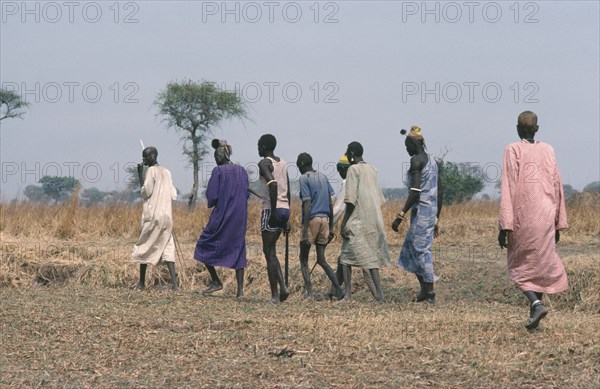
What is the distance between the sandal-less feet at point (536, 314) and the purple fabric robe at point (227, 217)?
4382 millimetres

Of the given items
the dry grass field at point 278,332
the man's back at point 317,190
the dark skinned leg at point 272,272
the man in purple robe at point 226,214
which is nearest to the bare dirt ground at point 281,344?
the dry grass field at point 278,332

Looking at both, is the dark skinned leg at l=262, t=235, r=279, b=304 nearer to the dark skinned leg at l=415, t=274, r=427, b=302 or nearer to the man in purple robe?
the man in purple robe

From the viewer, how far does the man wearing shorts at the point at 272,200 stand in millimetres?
10723

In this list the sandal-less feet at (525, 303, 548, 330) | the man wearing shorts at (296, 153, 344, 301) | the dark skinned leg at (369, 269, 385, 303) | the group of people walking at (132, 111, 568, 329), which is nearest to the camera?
the sandal-less feet at (525, 303, 548, 330)

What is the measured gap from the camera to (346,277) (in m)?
11.4

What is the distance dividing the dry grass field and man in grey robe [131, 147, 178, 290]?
2.23ft

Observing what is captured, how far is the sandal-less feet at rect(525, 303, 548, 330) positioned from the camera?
793cm

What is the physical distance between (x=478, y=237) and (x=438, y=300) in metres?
8.13

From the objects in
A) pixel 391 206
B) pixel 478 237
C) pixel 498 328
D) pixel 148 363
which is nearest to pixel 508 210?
pixel 498 328

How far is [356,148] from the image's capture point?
11320mm

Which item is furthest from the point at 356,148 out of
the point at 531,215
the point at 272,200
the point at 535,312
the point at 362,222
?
the point at 535,312

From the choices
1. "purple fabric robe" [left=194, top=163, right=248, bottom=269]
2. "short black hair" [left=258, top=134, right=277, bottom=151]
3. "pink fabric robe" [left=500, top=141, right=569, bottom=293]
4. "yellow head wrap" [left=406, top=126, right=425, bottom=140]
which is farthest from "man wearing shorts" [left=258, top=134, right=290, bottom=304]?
"pink fabric robe" [left=500, top=141, right=569, bottom=293]

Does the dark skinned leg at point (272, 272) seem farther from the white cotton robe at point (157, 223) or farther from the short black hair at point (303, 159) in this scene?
the white cotton robe at point (157, 223)

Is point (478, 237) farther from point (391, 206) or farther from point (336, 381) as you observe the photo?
point (336, 381)
